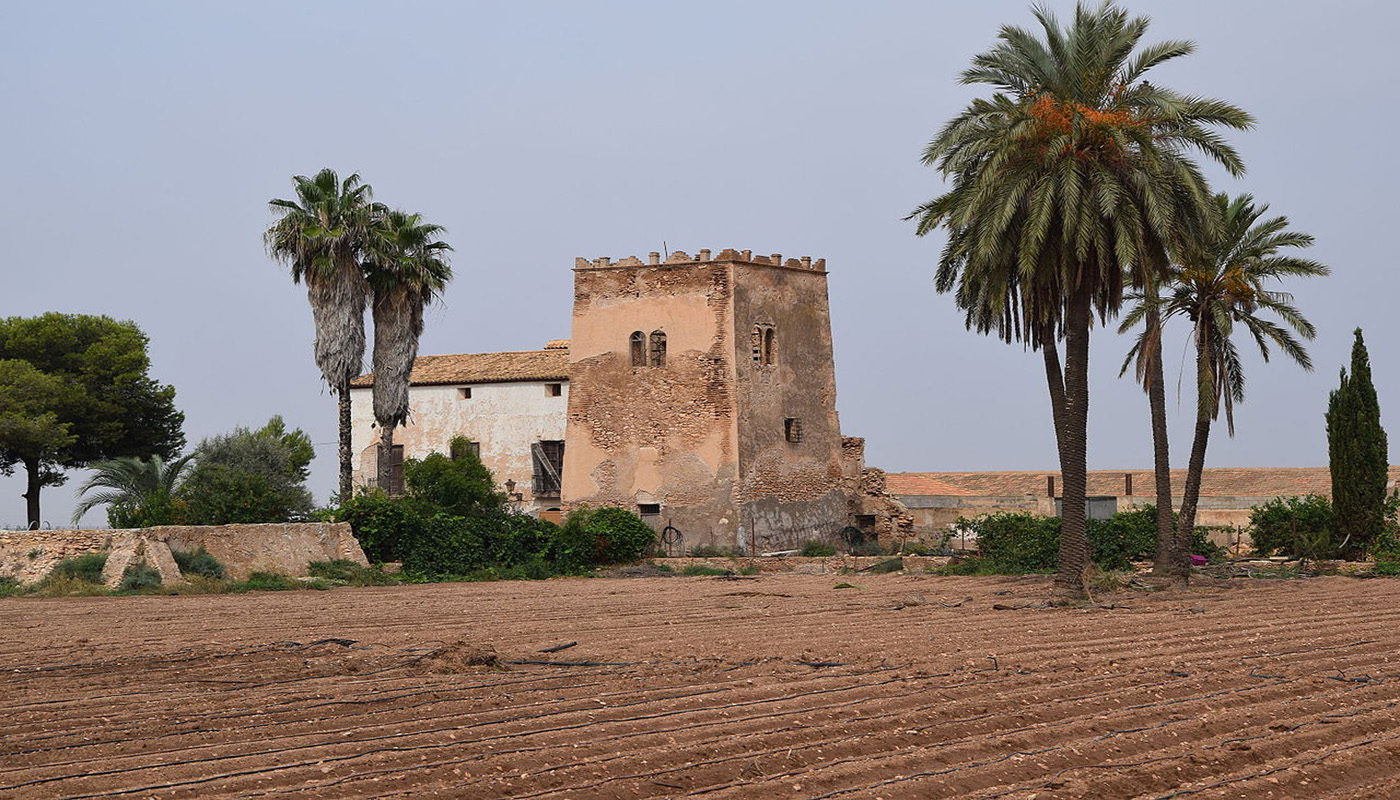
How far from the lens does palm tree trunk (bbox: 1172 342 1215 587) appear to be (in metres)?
24.0

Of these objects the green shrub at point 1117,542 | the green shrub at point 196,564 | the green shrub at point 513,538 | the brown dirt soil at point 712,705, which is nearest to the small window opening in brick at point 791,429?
the green shrub at point 513,538

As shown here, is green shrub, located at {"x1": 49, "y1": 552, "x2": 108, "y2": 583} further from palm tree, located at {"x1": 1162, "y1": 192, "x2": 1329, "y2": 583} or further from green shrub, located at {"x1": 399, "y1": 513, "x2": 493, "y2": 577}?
palm tree, located at {"x1": 1162, "y1": 192, "x2": 1329, "y2": 583}

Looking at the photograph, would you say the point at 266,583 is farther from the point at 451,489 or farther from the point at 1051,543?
the point at 1051,543

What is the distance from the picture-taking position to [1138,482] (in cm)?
4938

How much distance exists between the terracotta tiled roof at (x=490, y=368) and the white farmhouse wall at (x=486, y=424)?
0.62ft

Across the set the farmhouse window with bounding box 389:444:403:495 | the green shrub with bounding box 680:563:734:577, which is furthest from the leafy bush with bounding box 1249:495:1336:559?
the farmhouse window with bounding box 389:444:403:495

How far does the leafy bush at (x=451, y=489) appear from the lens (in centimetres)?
3391

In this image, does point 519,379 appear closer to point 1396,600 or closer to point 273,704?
point 1396,600

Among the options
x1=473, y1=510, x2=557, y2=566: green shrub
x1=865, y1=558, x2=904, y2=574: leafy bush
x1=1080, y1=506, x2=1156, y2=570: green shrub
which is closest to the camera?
x1=1080, y1=506, x2=1156, y2=570: green shrub

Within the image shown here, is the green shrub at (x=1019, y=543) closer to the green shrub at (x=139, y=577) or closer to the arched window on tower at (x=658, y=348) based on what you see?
the arched window on tower at (x=658, y=348)

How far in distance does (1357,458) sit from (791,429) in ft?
42.9

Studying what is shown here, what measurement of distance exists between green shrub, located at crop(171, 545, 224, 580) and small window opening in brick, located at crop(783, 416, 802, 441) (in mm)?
15363

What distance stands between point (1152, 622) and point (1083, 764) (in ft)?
31.0

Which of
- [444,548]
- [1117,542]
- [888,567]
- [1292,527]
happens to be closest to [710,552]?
[888,567]
